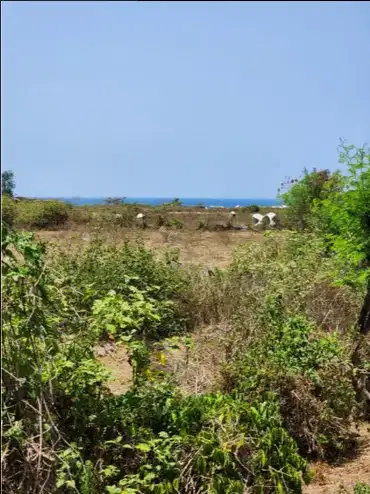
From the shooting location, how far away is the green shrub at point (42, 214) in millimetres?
19531

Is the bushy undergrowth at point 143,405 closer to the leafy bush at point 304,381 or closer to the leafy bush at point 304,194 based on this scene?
the leafy bush at point 304,381

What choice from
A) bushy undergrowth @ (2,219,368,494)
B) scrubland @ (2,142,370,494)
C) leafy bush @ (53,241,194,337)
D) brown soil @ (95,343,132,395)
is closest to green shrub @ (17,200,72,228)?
leafy bush @ (53,241,194,337)

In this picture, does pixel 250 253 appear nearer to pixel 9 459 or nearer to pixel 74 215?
pixel 9 459

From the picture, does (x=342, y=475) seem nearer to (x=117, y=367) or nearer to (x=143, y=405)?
(x=143, y=405)

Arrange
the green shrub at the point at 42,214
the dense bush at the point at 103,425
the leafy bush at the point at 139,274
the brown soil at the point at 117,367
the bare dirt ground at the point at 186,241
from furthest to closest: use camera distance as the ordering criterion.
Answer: the green shrub at the point at 42,214 → the bare dirt ground at the point at 186,241 → the leafy bush at the point at 139,274 → the brown soil at the point at 117,367 → the dense bush at the point at 103,425

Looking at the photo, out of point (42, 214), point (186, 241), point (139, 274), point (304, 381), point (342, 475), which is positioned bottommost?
point (342, 475)

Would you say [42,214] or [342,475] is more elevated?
[42,214]

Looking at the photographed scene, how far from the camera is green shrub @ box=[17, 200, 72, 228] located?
64.1 ft

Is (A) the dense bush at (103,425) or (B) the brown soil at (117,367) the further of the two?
(B) the brown soil at (117,367)

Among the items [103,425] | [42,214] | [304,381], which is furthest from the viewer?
[42,214]

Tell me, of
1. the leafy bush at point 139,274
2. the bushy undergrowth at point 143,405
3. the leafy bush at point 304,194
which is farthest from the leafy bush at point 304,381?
the leafy bush at point 304,194

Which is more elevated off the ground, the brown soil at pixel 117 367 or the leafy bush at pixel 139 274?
the leafy bush at pixel 139 274

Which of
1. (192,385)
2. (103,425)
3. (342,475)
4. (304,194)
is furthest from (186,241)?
(103,425)

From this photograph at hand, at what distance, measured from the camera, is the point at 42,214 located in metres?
20.0
